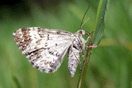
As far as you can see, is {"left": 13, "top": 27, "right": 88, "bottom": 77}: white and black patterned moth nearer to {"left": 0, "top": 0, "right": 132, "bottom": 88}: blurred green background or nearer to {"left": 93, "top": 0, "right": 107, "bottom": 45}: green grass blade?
{"left": 0, "top": 0, "right": 132, "bottom": 88}: blurred green background

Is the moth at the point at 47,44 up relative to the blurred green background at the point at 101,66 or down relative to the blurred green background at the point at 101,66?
up

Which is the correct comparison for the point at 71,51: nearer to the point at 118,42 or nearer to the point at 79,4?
the point at 118,42

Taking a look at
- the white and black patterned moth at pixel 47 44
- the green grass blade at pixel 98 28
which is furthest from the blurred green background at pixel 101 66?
the green grass blade at pixel 98 28

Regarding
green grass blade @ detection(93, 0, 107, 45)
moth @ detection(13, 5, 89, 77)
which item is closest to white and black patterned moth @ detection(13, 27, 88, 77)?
moth @ detection(13, 5, 89, 77)

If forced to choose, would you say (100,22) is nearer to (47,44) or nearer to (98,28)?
(98,28)

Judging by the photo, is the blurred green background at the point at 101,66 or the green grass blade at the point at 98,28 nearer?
the green grass blade at the point at 98,28

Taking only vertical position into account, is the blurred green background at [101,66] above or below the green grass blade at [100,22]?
below

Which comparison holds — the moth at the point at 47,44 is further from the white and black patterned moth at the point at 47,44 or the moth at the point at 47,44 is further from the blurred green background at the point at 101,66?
the blurred green background at the point at 101,66

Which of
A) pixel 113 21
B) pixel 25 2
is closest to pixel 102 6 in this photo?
pixel 113 21
